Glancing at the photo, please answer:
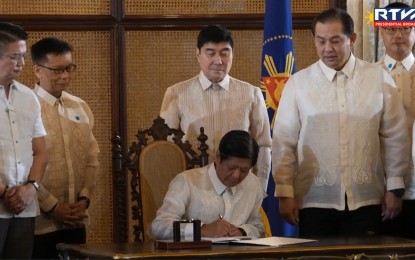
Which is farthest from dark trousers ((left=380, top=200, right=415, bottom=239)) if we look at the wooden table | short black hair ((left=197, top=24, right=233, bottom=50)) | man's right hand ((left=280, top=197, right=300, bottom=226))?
short black hair ((left=197, top=24, right=233, bottom=50))

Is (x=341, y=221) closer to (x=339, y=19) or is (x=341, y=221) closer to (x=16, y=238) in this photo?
(x=339, y=19)

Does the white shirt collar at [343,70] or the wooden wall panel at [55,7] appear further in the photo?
the wooden wall panel at [55,7]

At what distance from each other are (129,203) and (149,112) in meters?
0.62

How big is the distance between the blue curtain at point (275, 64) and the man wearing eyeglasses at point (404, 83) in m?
0.68

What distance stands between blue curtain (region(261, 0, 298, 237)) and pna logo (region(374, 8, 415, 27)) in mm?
553

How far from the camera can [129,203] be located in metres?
6.23

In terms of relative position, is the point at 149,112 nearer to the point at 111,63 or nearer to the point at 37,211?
the point at 111,63

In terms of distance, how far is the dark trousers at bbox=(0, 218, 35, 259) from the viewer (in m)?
4.28

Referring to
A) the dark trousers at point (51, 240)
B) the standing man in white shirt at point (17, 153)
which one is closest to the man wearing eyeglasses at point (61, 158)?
the dark trousers at point (51, 240)

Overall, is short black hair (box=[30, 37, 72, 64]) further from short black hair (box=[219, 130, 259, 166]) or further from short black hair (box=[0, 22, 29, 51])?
short black hair (box=[219, 130, 259, 166])

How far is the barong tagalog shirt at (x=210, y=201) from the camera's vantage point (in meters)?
4.24

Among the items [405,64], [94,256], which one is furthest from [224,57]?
[94,256]

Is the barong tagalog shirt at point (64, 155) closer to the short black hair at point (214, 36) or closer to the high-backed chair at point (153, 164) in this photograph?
the high-backed chair at point (153, 164)

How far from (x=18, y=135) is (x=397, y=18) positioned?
221cm
